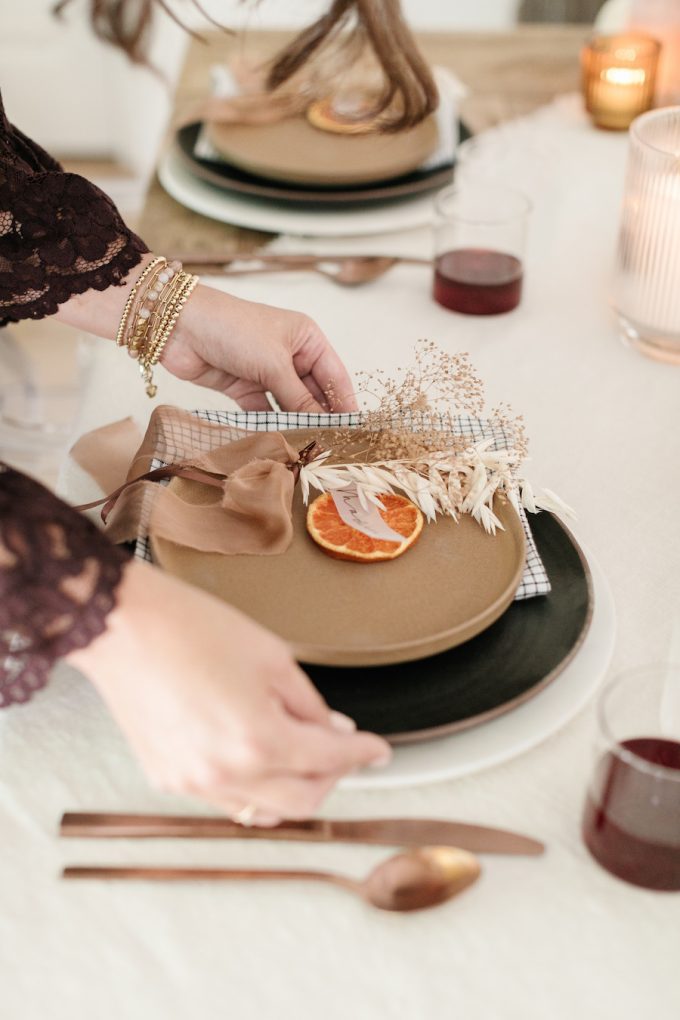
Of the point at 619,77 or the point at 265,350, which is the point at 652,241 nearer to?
the point at 265,350

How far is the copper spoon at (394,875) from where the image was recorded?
54 cm

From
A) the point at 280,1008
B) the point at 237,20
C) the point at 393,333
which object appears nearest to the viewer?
the point at 280,1008

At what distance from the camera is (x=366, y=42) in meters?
1.19

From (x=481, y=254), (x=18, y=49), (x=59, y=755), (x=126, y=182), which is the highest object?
(x=481, y=254)

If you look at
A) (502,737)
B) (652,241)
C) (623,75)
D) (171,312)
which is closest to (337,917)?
(502,737)

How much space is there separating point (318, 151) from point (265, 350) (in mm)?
543

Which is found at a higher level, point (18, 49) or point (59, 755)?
point (59, 755)

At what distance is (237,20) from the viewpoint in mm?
3068

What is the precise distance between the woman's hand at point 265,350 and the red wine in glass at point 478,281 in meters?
0.27

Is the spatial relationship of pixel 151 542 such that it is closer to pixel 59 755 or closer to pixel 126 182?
pixel 59 755

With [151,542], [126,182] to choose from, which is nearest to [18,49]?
[126,182]

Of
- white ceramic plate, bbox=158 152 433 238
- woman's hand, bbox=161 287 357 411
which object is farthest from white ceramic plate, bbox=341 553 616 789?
white ceramic plate, bbox=158 152 433 238

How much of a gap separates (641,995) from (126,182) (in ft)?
12.5

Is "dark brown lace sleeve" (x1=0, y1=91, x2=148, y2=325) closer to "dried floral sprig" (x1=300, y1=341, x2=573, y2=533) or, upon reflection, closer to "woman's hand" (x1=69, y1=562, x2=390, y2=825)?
"dried floral sprig" (x1=300, y1=341, x2=573, y2=533)
